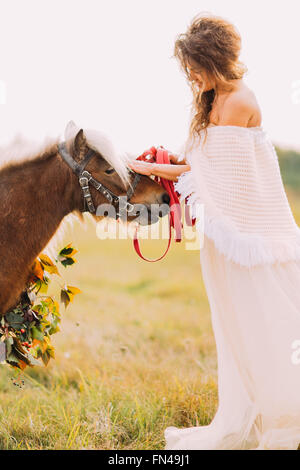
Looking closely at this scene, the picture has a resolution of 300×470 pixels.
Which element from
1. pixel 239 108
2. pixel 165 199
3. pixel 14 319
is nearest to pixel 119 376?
pixel 14 319

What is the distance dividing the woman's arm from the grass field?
1.95 ft

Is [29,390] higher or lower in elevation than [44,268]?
lower

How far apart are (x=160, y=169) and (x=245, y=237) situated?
72 centimetres

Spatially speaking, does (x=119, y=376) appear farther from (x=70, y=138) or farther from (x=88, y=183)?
(x=70, y=138)

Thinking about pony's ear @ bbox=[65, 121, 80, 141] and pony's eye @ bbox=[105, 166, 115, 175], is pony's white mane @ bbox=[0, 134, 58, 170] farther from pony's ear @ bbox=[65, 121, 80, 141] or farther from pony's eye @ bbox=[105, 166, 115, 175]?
pony's eye @ bbox=[105, 166, 115, 175]

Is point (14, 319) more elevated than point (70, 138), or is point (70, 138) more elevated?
point (70, 138)

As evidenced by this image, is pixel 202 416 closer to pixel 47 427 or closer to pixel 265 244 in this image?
pixel 47 427

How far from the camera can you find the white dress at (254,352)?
2.96m

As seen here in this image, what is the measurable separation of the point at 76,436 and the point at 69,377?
1.65 meters

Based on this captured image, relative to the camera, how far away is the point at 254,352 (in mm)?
3027

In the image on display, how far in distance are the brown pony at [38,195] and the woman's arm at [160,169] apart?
0.36ft

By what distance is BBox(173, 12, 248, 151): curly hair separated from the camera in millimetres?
3014

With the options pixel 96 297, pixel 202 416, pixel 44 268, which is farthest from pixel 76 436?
pixel 96 297
